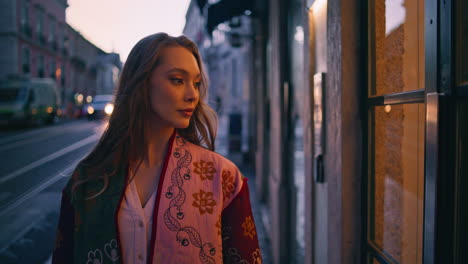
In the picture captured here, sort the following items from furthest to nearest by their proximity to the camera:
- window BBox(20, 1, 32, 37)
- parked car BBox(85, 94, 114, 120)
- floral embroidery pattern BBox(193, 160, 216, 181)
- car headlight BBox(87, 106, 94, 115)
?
car headlight BBox(87, 106, 94, 115) → parked car BBox(85, 94, 114, 120) → window BBox(20, 1, 32, 37) → floral embroidery pattern BBox(193, 160, 216, 181)

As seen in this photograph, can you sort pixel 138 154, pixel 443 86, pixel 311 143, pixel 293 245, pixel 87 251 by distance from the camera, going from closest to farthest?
pixel 443 86 < pixel 87 251 < pixel 138 154 < pixel 311 143 < pixel 293 245

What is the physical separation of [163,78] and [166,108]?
11 centimetres

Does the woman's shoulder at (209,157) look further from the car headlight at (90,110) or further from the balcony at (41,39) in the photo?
the balcony at (41,39)

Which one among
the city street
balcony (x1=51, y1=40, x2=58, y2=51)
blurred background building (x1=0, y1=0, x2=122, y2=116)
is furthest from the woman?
balcony (x1=51, y1=40, x2=58, y2=51)

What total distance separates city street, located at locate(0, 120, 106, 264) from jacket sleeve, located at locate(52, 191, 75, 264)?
124mm

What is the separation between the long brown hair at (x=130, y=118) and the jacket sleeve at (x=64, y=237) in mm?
94

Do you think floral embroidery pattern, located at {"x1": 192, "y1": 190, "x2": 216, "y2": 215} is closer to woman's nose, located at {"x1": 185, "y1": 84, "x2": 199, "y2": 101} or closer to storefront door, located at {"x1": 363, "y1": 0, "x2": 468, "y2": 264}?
woman's nose, located at {"x1": 185, "y1": 84, "x2": 199, "y2": 101}

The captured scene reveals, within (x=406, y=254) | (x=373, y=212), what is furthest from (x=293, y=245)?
(x=406, y=254)

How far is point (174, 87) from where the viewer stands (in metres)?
1.17

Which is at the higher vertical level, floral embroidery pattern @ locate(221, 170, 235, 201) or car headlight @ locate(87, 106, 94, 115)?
car headlight @ locate(87, 106, 94, 115)

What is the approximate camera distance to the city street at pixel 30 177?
1.17 meters

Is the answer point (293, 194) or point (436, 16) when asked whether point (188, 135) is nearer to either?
point (436, 16)

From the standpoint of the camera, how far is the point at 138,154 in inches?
48.1

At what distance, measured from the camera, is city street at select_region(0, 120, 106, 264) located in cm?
117
